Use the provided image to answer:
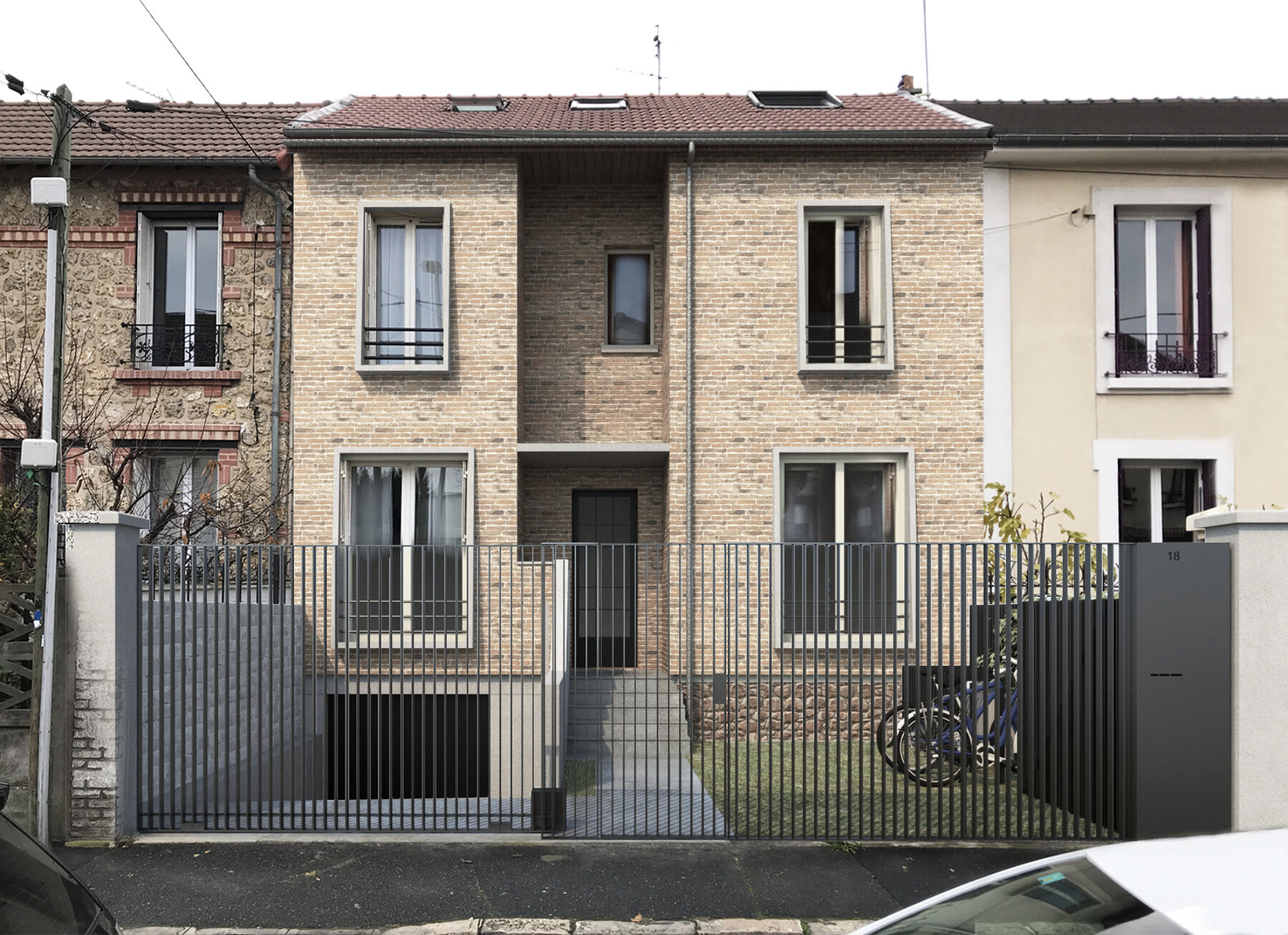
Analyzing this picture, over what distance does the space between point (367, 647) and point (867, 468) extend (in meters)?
7.47

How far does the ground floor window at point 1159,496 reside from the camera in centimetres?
1327

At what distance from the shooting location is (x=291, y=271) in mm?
13906

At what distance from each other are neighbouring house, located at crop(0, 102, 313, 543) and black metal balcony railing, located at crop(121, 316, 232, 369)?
2cm

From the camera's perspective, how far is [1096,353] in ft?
43.0

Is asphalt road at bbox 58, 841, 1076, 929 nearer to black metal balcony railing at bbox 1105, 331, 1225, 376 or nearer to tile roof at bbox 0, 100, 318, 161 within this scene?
black metal balcony railing at bbox 1105, 331, 1225, 376

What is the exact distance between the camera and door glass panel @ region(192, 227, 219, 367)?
14.2 meters

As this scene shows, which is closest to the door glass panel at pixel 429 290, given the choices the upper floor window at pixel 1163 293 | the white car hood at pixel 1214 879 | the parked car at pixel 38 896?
the upper floor window at pixel 1163 293

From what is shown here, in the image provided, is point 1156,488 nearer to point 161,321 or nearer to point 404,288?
point 404,288

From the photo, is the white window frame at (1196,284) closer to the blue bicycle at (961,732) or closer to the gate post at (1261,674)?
the gate post at (1261,674)

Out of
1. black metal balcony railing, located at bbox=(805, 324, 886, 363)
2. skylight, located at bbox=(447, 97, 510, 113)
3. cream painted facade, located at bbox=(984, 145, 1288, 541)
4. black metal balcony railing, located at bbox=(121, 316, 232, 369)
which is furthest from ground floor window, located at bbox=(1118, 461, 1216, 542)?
black metal balcony railing, located at bbox=(121, 316, 232, 369)

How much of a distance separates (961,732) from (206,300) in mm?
11941

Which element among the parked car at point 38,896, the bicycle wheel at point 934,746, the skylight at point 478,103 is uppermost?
the skylight at point 478,103

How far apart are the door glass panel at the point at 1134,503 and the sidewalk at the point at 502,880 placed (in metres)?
7.30

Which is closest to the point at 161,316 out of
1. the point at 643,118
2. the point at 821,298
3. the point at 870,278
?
the point at 643,118
